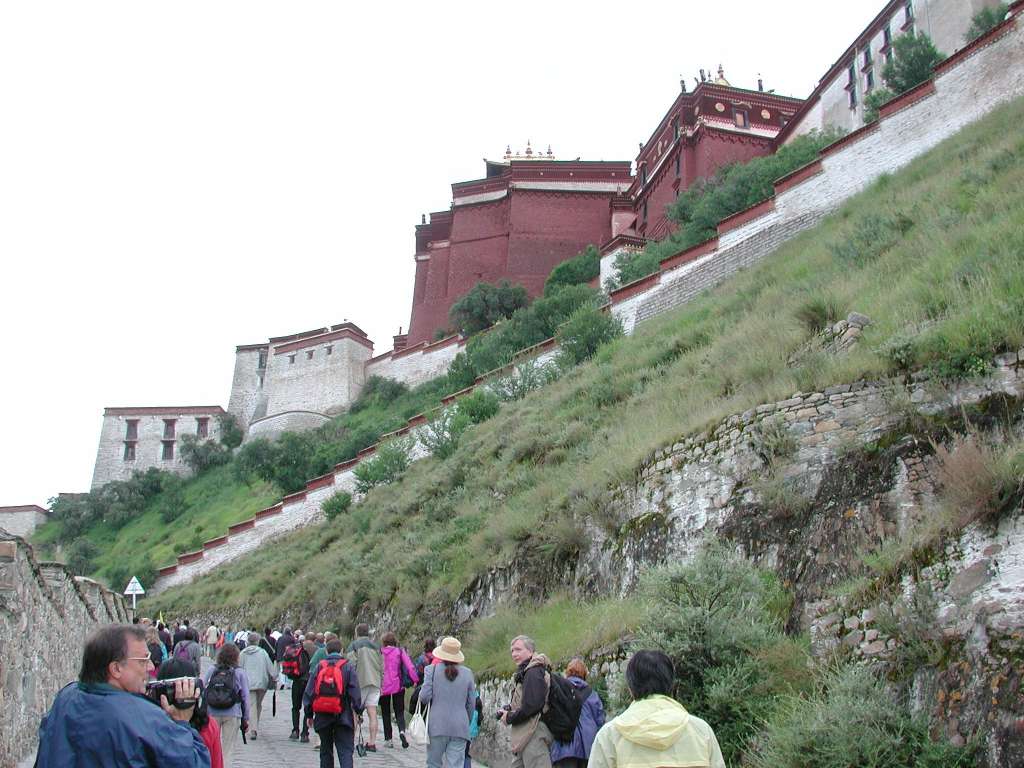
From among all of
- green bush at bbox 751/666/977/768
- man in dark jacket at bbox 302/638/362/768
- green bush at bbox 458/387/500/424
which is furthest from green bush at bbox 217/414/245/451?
green bush at bbox 751/666/977/768

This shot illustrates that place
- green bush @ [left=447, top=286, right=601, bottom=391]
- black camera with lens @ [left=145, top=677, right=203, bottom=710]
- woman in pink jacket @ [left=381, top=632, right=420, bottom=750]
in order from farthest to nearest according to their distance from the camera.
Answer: green bush @ [left=447, top=286, right=601, bottom=391], woman in pink jacket @ [left=381, top=632, right=420, bottom=750], black camera with lens @ [left=145, top=677, right=203, bottom=710]

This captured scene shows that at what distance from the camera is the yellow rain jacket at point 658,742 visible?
393 centimetres

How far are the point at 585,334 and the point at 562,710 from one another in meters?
18.8

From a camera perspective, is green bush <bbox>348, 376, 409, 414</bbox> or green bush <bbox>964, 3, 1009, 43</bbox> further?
green bush <bbox>348, 376, 409, 414</bbox>

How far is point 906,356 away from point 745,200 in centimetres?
2568

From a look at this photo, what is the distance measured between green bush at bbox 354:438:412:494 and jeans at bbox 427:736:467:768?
63.5 feet

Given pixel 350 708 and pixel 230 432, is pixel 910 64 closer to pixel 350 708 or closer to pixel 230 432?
pixel 350 708

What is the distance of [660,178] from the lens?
48.3 m

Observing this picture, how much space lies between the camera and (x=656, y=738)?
12.9 feet

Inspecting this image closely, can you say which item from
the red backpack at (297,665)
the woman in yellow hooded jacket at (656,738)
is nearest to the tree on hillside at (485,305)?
the red backpack at (297,665)

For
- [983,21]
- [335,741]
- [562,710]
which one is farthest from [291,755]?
[983,21]

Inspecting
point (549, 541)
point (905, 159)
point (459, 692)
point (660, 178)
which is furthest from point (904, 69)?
point (459, 692)

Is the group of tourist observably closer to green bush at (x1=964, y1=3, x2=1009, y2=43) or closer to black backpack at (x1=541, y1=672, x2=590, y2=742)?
black backpack at (x1=541, y1=672, x2=590, y2=742)

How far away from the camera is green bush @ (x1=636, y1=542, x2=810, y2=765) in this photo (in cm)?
668
